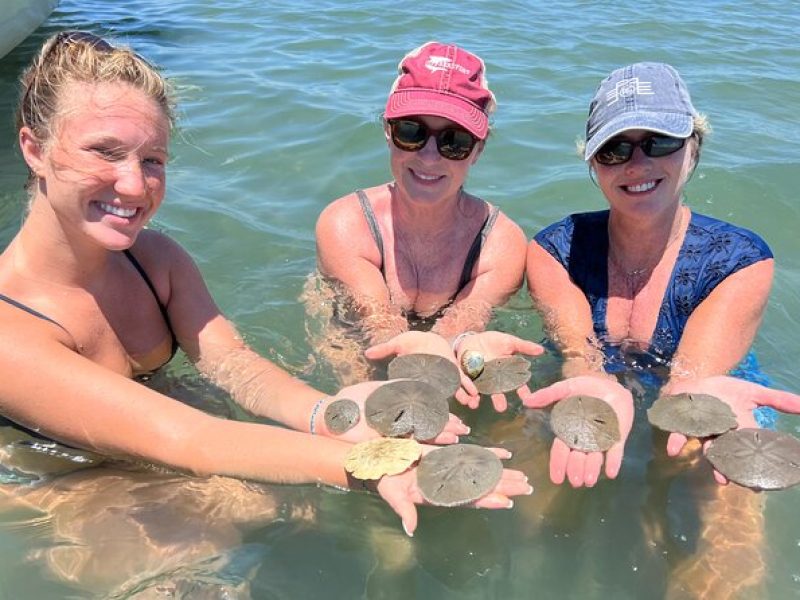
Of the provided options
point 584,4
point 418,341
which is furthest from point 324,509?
point 584,4

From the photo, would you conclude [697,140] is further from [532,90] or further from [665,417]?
[532,90]

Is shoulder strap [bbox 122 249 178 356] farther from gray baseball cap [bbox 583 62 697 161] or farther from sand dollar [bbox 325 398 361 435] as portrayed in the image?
gray baseball cap [bbox 583 62 697 161]

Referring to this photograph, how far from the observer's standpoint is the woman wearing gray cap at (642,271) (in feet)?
12.0

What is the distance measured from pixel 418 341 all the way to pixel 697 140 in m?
1.79

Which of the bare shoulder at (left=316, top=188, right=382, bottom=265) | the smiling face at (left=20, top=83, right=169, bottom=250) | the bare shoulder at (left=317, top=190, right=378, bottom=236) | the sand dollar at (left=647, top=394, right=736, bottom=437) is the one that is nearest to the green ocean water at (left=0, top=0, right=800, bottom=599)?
the sand dollar at (left=647, top=394, right=736, bottom=437)

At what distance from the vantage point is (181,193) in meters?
6.98

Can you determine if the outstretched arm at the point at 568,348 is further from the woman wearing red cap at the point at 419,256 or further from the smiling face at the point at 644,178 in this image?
the smiling face at the point at 644,178

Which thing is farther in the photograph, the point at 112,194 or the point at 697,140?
the point at 697,140

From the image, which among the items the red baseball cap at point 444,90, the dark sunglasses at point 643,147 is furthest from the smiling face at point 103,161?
the dark sunglasses at point 643,147

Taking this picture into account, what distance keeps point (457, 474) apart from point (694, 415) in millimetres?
1268

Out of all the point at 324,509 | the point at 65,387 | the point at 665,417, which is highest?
the point at 65,387

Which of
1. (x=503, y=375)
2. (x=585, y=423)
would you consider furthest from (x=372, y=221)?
(x=585, y=423)

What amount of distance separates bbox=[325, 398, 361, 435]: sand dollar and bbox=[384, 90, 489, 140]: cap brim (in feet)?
5.12

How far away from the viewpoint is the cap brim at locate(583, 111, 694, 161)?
359 centimetres
